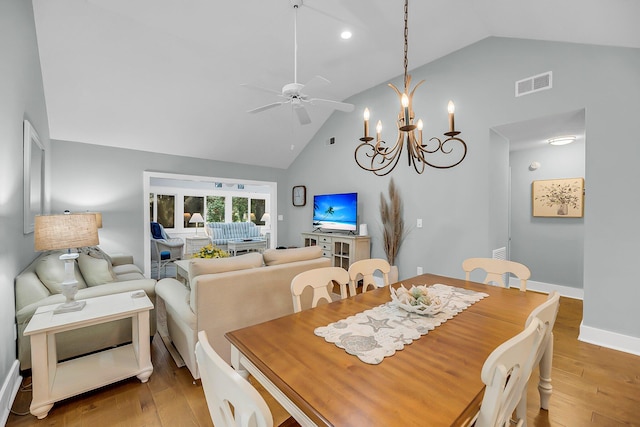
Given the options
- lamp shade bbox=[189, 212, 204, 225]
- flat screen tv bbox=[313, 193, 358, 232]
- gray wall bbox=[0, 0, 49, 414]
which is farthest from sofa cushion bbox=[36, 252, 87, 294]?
lamp shade bbox=[189, 212, 204, 225]

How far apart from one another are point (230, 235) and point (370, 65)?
592cm

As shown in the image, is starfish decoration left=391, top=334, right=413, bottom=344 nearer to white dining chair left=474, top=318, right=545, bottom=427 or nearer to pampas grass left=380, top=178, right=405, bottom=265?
white dining chair left=474, top=318, right=545, bottom=427

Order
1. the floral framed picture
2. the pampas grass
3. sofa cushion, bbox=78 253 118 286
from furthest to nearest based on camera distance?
1. the pampas grass
2. the floral framed picture
3. sofa cushion, bbox=78 253 118 286

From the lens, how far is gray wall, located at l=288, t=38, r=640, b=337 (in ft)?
8.07

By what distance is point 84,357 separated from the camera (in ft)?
6.86

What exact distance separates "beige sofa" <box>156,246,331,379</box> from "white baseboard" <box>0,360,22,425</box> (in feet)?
3.12

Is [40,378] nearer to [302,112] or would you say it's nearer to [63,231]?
[63,231]

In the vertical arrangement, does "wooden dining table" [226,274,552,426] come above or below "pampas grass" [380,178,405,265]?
below

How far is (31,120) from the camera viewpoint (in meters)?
2.72

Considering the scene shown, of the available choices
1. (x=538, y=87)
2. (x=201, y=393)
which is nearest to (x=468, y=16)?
(x=538, y=87)

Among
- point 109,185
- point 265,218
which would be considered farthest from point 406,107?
point 265,218

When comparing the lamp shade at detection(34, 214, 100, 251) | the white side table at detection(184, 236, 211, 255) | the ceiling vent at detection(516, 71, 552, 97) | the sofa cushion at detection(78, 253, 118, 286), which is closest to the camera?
the lamp shade at detection(34, 214, 100, 251)

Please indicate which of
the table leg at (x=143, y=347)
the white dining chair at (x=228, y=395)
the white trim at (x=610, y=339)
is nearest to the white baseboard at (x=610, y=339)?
the white trim at (x=610, y=339)

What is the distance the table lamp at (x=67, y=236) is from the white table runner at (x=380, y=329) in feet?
6.16
